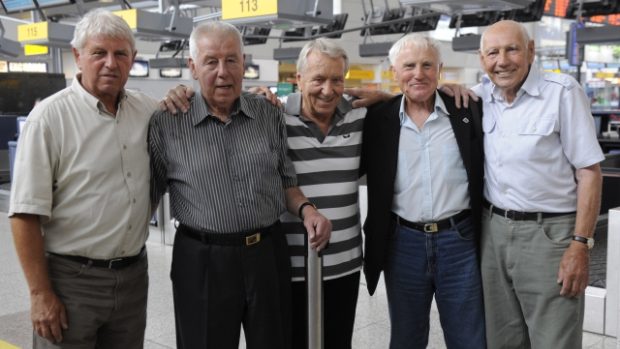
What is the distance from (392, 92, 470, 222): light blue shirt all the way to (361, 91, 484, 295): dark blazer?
0.02m

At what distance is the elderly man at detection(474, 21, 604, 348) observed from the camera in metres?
2.33

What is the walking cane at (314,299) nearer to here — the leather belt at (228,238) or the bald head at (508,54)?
the leather belt at (228,238)

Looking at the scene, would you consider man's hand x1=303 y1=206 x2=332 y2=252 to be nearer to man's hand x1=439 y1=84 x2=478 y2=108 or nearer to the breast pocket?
the breast pocket

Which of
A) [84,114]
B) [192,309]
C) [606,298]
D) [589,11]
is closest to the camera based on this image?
[84,114]

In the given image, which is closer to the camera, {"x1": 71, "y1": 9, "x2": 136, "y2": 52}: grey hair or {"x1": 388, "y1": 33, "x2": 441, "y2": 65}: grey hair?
{"x1": 71, "y1": 9, "x2": 136, "y2": 52}: grey hair

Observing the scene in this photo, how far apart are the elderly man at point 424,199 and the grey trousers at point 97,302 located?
2.94 feet

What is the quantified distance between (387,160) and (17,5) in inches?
363

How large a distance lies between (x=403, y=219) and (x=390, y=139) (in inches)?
11.9

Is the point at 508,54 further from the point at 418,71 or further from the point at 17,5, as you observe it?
the point at 17,5

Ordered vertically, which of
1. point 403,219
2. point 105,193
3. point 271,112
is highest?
point 271,112

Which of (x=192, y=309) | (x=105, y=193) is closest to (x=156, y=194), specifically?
(x=105, y=193)

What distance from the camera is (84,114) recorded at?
2131 mm

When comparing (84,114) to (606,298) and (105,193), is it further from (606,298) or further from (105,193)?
(606,298)

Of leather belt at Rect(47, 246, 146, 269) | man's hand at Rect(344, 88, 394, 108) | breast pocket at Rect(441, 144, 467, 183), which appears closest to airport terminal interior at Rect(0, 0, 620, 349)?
man's hand at Rect(344, 88, 394, 108)
